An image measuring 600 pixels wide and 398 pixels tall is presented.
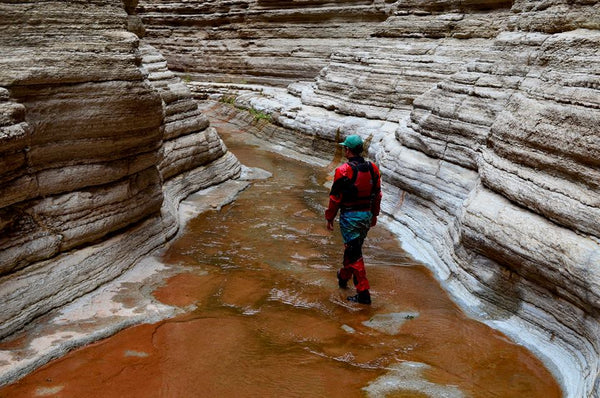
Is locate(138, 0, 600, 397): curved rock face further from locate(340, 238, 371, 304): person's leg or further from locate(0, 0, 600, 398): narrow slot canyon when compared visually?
locate(340, 238, 371, 304): person's leg

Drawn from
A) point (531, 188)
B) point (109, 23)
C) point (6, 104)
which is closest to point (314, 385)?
point (531, 188)

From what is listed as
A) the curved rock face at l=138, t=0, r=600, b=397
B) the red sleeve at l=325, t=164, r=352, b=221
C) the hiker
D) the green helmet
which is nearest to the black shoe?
the hiker

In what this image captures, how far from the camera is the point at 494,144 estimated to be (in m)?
5.86

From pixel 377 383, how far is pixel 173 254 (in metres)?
3.17

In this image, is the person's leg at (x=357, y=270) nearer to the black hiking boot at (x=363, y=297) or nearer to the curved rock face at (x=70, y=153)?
the black hiking boot at (x=363, y=297)

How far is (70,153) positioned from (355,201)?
2.65m

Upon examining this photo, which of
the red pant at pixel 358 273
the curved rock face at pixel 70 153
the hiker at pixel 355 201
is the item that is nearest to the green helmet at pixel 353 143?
the hiker at pixel 355 201

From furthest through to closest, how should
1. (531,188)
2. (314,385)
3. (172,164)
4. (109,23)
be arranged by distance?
1. (172,164)
2. (109,23)
3. (531,188)
4. (314,385)

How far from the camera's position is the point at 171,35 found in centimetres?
2117

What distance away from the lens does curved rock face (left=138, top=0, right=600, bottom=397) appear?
4312 millimetres

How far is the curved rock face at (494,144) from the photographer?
4312 mm

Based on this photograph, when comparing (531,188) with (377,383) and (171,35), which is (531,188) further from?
(171,35)

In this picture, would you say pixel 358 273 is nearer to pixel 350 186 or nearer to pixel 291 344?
pixel 350 186

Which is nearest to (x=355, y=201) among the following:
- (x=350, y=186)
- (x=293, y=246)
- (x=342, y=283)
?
(x=350, y=186)
